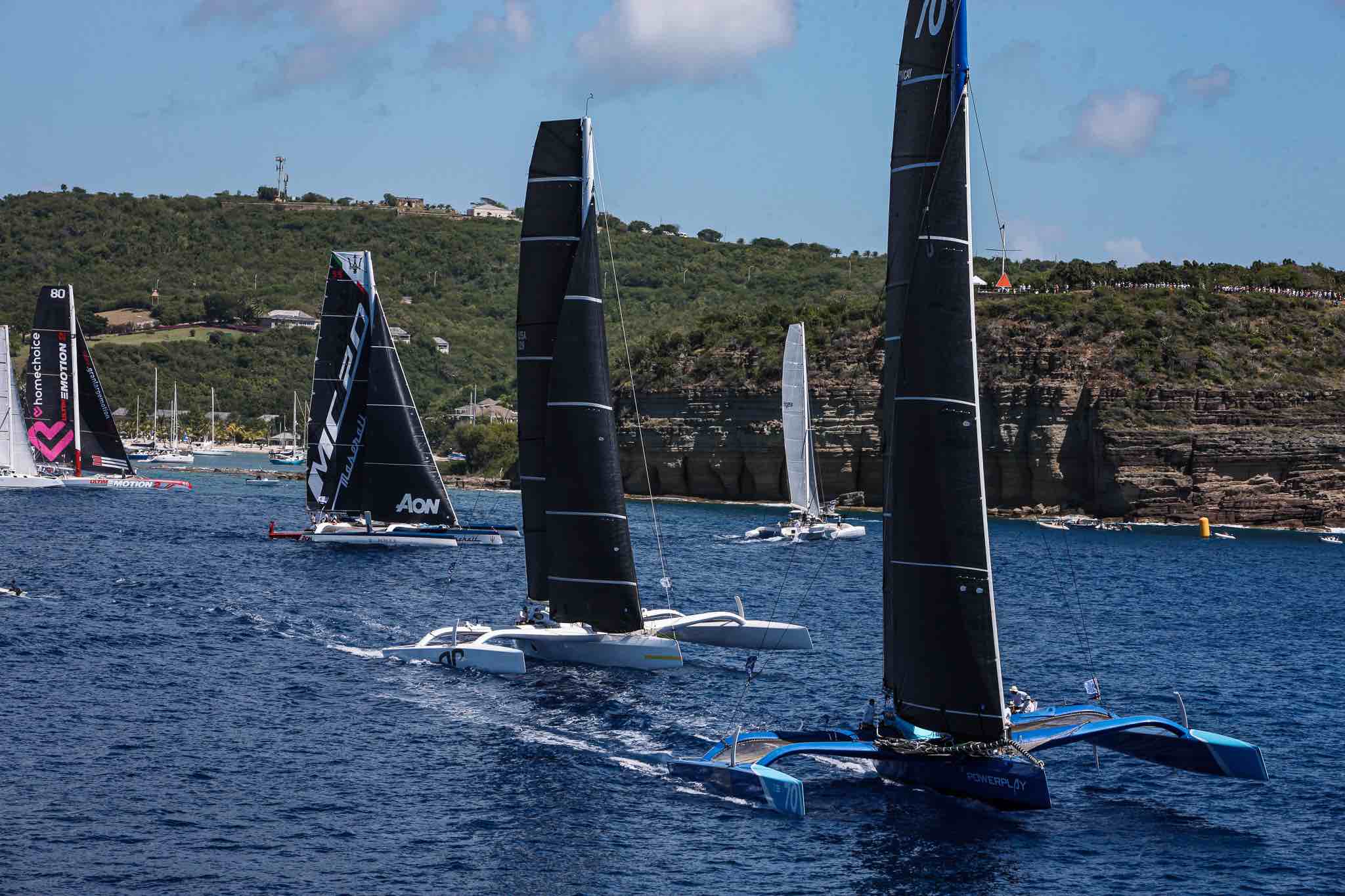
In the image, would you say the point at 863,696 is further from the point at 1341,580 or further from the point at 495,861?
the point at 1341,580

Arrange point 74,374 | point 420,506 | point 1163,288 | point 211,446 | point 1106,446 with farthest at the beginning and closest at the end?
point 211,446, point 1163,288, point 1106,446, point 74,374, point 420,506

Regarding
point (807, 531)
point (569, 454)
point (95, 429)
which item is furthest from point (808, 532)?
point (95, 429)

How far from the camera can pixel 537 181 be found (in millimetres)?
34969

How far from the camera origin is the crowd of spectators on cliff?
10431 cm

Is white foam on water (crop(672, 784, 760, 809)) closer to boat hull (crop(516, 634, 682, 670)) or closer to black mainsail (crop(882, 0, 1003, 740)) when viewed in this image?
black mainsail (crop(882, 0, 1003, 740))

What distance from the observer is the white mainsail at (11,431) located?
8331 centimetres

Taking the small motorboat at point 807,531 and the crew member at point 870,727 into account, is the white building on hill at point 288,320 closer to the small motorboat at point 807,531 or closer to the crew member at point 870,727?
the small motorboat at point 807,531

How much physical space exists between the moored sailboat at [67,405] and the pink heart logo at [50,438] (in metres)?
0.04

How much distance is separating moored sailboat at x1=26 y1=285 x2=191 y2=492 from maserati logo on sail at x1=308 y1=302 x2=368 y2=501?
30.4 meters

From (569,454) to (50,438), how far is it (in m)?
63.9

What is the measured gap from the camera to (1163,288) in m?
105

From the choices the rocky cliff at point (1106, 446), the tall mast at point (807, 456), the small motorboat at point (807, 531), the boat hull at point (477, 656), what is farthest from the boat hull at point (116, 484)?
the boat hull at point (477, 656)

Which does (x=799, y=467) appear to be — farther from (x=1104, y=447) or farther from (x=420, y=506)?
(x=1104, y=447)

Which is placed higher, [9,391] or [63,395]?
[9,391]
